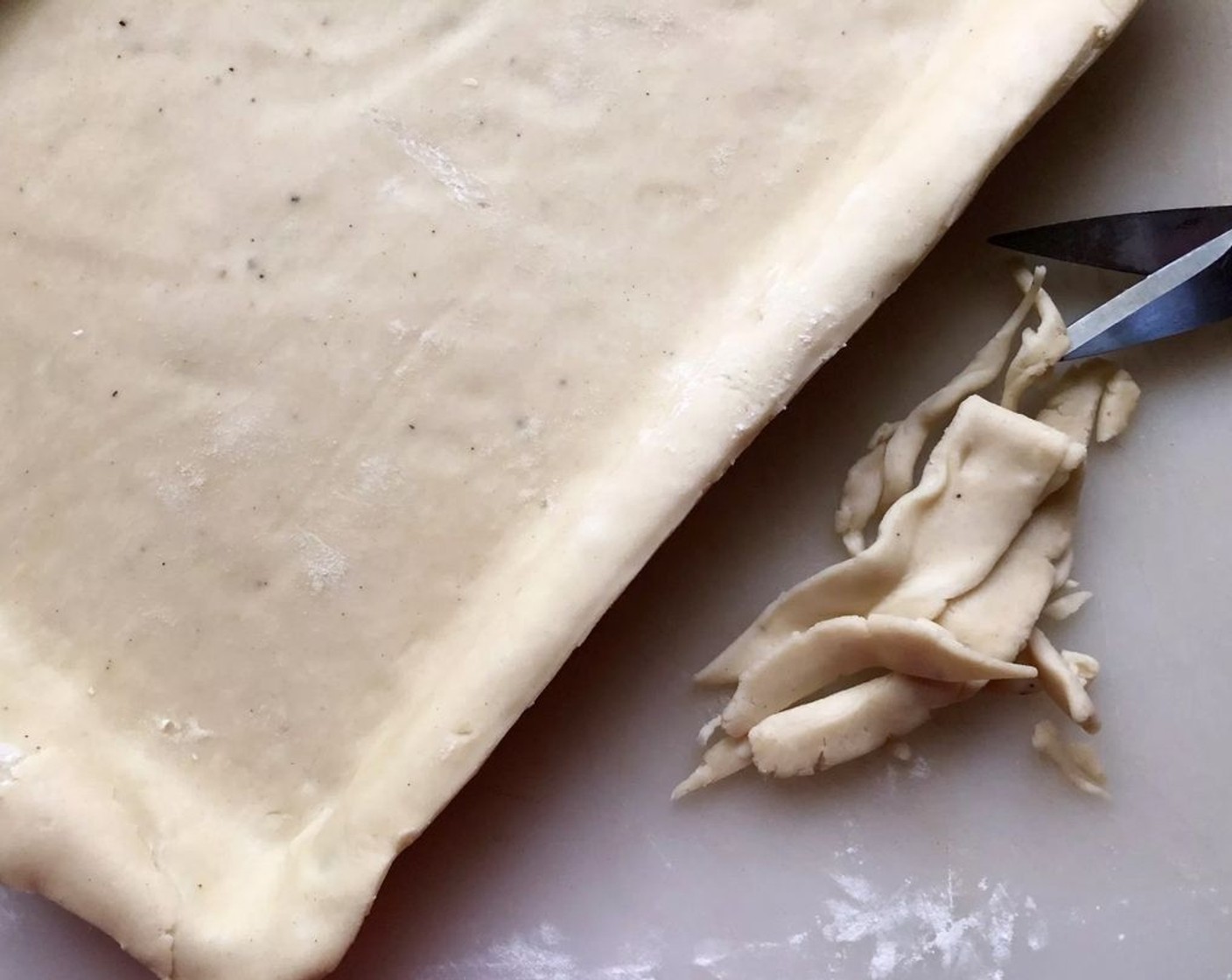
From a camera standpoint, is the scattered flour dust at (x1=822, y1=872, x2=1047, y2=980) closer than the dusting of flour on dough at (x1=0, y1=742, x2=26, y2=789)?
No

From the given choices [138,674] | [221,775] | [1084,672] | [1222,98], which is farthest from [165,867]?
[1222,98]

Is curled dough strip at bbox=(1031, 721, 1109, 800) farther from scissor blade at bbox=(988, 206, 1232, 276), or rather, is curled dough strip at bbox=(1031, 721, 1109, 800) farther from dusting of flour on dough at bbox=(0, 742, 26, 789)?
dusting of flour on dough at bbox=(0, 742, 26, 789)

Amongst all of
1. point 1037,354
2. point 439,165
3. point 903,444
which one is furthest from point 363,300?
point 1037,354

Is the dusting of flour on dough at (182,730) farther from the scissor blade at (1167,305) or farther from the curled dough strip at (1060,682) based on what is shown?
the scissor blade at (1167,305)

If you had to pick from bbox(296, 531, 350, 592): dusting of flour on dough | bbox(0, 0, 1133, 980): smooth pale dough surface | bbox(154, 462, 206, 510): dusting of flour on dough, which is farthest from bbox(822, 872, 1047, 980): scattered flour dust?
bbox(154, 462, 206, 510): dusting of flour on dough

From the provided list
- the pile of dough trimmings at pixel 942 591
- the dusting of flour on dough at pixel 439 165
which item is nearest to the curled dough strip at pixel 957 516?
the pile of dough trimmings at pixel 942 591
